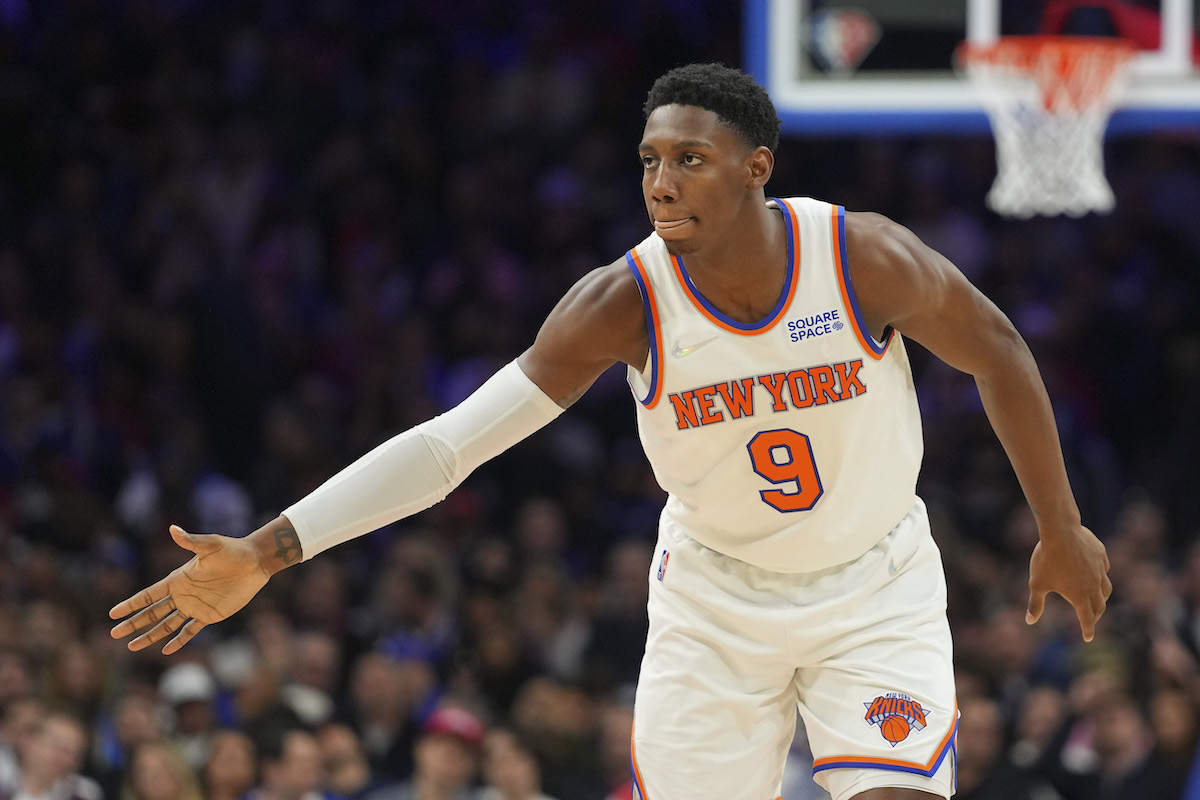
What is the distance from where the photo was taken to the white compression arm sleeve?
12.7 feet

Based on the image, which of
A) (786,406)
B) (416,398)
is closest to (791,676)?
(786,406)

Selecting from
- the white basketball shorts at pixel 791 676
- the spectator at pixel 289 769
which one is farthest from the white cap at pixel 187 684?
the white basketball shorts at pixel 791 676

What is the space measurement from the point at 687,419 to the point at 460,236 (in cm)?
801

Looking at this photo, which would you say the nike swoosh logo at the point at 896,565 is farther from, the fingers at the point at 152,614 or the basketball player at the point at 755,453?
the fingers at the point at 152,614

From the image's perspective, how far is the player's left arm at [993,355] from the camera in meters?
3.78

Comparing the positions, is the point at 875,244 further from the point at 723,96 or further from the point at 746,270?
the point at 723,96

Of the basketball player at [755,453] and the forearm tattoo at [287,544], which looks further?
the forearm tattoo at [287,544]

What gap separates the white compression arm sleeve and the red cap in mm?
3521

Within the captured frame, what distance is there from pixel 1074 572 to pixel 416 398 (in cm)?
687

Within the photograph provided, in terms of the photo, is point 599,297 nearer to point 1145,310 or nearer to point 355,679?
point 355,679

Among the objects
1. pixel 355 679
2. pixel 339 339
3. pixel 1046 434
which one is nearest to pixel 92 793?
pixel 355 679

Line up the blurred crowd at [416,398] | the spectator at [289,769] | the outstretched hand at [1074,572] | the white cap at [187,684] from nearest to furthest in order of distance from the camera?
the outstretched hand at [1074,572], the spectator at [289,769], the blurred crowd at [416,398], the white cap at [187,684]

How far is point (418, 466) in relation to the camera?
12.9ft

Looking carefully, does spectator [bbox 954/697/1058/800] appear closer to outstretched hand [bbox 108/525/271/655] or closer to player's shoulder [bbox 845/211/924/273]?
player's shoulder [bbox 845/211/924/273]
